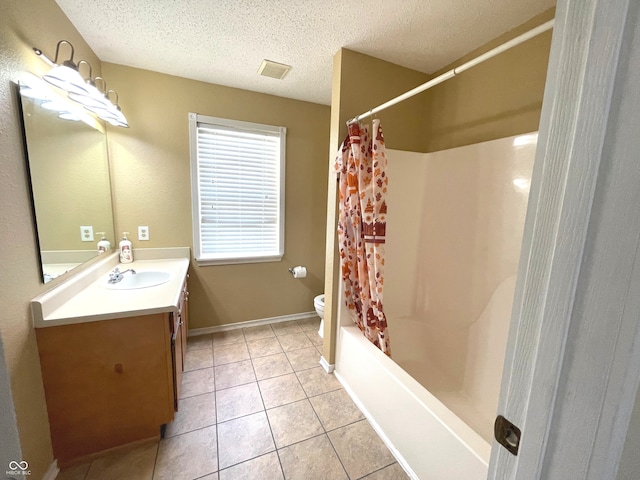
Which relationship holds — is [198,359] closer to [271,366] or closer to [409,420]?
[271,366]

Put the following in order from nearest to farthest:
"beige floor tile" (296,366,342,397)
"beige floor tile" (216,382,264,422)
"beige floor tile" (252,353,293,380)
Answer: "beige floor tile" (216,382,264,422) < "beige floor tile" (296,366,342,397) < "beige floor tile" (252,353,293,380)

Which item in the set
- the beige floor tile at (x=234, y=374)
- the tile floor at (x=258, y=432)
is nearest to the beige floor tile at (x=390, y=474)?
the tile floor at (x=258, y=432)

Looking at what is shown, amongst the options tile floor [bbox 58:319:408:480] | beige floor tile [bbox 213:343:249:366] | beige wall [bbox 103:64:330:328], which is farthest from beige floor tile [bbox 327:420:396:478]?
beige wall [bbox 103:64:330:328]

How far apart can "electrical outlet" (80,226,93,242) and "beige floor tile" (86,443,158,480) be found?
127 centimetres

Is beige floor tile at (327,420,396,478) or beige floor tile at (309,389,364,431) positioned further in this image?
beige floor tile at (309,389,364,431)

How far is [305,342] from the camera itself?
250 centimetres

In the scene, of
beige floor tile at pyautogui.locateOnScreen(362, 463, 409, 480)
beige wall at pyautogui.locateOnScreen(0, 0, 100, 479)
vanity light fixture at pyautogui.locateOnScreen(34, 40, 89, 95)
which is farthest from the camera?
beige floor tile at pyautogui.locateOnScreen(362, 463, 409, 480)

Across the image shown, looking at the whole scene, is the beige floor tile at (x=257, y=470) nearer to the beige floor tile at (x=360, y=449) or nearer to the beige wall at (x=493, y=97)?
the beige floor tile at (x=360, y=449)

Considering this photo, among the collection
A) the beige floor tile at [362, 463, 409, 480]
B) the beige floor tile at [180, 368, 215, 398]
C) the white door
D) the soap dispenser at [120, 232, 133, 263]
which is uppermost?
the white door

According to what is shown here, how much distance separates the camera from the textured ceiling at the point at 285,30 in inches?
54.5

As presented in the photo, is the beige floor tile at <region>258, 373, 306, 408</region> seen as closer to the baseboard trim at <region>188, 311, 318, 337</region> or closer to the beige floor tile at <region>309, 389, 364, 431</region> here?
the beige floor tile at <region>309, 389, 364, 431</region>

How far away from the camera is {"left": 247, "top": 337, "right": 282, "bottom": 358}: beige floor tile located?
2.30 metres

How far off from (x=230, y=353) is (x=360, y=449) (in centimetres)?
136

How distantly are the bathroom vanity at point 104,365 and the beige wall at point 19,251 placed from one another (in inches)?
2.1
